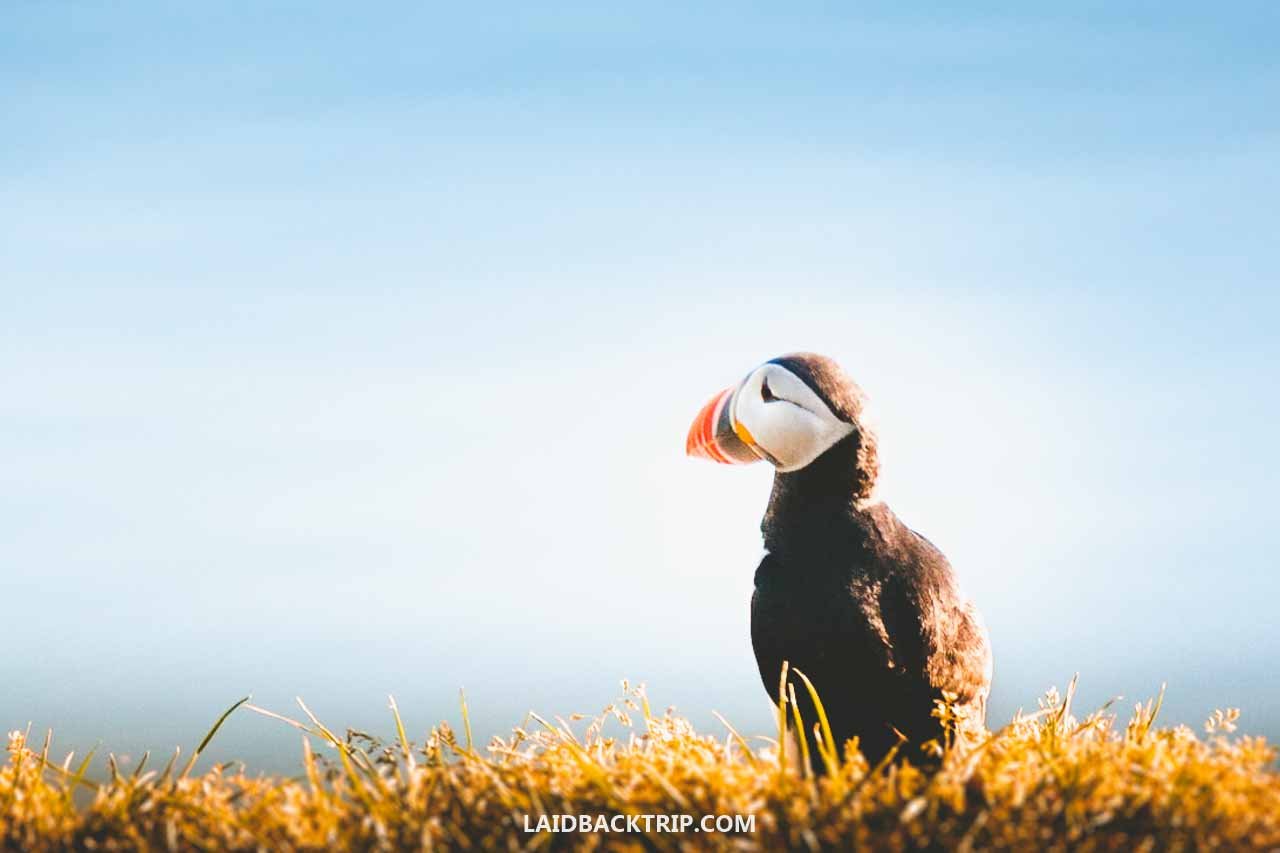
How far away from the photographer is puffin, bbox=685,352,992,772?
5016 millimetres

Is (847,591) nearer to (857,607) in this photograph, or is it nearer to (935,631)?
(857,607)

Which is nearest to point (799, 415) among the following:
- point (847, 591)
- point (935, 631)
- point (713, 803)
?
point (847, 591)

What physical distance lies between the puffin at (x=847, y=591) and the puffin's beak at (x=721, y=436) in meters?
0.11

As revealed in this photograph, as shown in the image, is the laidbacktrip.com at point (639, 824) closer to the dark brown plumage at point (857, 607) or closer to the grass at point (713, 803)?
the grass at point (713, 803)

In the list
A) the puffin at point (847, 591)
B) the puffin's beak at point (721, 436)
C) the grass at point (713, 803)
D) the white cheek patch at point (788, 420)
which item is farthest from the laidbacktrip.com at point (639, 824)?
the puffin's beak at point (721, 436)

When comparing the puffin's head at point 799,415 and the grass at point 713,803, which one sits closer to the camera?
the grass at point 713,803

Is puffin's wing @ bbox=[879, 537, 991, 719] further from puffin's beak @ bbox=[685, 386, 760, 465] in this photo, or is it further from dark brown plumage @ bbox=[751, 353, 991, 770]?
puffin's beak @ bbox=[685, 386, 760, 465]

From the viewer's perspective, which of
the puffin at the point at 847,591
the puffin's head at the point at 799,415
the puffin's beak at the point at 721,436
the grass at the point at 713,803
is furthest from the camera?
the puffin's beak at the point at 721,436

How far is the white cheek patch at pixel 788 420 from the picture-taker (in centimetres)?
532

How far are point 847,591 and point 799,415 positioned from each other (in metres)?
0.84

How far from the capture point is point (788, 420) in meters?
5.40

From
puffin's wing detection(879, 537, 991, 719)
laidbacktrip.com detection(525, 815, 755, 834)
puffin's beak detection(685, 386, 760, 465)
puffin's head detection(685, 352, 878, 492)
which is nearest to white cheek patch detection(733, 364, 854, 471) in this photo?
puffin's head detection(685, 352, 878, 492)

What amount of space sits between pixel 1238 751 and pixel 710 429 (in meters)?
2.99

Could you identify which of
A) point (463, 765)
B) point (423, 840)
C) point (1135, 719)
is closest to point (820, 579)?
point (1135, 719)
